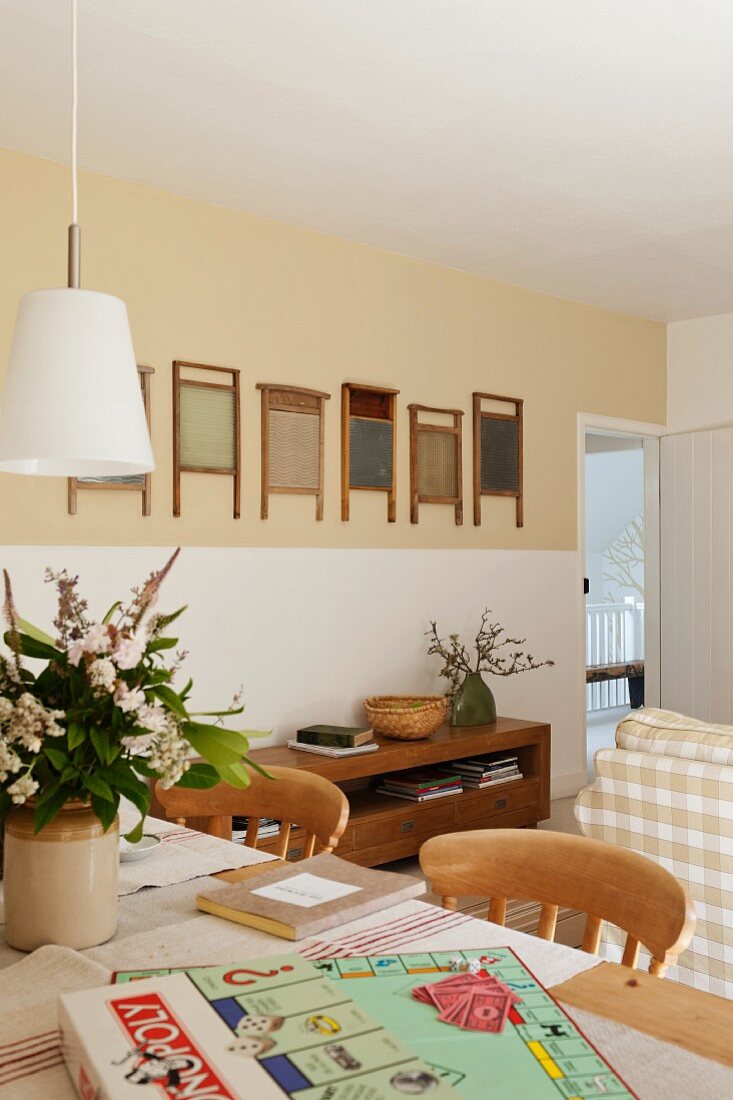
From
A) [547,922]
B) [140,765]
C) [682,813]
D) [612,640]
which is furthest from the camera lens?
[612,640]

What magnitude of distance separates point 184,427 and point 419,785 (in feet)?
5.81

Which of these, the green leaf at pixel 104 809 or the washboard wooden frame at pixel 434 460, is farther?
the washboard wooden frame at pixel 434 460

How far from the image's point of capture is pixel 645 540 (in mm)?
6867

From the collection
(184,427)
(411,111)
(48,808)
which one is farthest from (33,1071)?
(184,427)

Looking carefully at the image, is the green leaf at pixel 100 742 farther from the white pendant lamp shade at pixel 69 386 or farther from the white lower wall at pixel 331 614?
the white lower wall at pixel 331 614

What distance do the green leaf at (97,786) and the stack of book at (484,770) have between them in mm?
3543

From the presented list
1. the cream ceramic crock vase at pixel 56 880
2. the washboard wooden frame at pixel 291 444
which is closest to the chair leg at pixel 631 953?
the cream ceramic crock vase at pixel 56 880

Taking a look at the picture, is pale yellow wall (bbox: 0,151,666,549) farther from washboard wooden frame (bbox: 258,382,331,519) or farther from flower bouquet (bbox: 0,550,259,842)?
flower bouquet (bbox: 0,550,259,842)

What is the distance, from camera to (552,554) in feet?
19.3

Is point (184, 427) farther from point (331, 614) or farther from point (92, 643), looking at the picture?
point (92, 643)

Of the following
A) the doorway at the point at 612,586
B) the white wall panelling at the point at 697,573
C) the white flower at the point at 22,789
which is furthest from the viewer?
the doorway at the point at 612,586

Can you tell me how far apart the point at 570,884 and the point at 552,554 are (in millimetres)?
4324

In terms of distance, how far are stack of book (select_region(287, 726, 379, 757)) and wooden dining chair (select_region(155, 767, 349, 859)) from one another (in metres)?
1.88

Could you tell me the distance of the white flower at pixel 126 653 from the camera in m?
1.35
